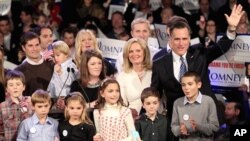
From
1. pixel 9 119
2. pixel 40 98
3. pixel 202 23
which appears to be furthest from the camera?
pixel 202 23

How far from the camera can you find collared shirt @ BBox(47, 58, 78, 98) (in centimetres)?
945

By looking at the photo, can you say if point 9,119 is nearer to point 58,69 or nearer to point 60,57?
point 58,69

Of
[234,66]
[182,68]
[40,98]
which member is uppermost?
[182,68]

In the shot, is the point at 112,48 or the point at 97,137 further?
the point at 112,48

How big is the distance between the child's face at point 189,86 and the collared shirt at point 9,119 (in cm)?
165

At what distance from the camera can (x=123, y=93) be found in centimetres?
909

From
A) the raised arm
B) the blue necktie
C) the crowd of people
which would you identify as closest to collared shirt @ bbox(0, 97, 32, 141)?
the crowd of people

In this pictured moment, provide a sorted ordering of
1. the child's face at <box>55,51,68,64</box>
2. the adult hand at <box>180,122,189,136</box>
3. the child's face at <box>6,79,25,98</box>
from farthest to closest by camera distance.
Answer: the child's face at <box>55,51,68,64</box> → the child's face at <box>6,79,25,98</box> → the adult hand at <box>180,122,189,136</box>

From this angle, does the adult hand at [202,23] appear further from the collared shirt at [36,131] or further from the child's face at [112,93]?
the collared shirt at [36,131]

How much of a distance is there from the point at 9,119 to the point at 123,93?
119 centimetres

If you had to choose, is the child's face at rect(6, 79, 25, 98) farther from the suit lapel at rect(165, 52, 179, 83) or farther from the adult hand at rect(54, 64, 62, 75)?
the suit lapel at rect(165, 52, 179, 83)

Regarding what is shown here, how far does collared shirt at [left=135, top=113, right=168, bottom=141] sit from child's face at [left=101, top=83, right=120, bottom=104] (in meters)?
0.32

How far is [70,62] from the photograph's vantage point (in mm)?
9617

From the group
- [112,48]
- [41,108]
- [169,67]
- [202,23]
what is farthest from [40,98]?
[202,23]
